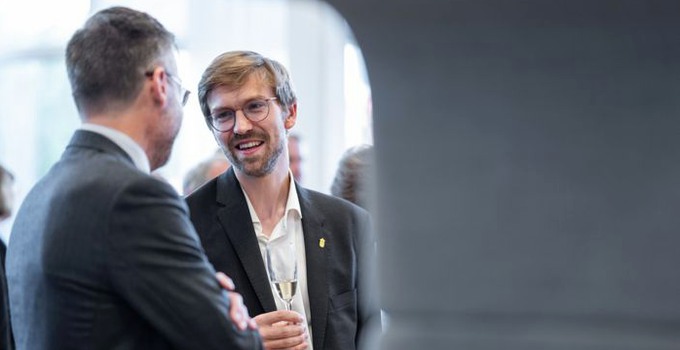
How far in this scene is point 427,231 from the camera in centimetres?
106

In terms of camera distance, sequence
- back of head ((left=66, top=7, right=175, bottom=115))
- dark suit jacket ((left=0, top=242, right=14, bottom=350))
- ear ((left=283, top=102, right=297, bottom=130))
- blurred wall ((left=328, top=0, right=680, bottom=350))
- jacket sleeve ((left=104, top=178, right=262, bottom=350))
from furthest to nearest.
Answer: dark suit jacket ((left=0, top=242, right=14, bottom=350)) < ear ((left=283, top=102, right=297, bottom=130)) < back of head ((left=66, top=7, right=175, bottom=115)) < jacket sleeve ((left=104, top=178, right=262, bottom=350)) < blurred wall ((left=328, top=0, right=680, bottom=350))

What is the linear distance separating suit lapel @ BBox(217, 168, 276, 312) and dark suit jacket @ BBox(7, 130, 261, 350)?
0.69m

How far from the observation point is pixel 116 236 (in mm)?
1716

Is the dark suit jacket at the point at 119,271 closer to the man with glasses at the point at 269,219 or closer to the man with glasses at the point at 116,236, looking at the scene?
the man with glasses at the point at 116,236

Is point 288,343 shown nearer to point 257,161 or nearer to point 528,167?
point 257,161

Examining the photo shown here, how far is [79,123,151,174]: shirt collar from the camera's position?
186 centimetres

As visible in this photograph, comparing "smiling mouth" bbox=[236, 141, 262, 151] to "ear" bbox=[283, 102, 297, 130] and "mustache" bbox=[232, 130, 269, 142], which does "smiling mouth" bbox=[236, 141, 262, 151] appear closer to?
"mustache" bbox=[232, 130, 269, 142]

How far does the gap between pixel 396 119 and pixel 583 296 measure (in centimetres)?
25

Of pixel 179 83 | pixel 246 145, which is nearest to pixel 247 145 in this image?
pixel 246 145

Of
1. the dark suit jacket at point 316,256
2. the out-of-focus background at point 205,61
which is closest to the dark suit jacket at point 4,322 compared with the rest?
the dark suit jacket at point 316,256

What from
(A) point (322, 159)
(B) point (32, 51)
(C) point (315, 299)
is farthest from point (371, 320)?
(B) point (32, 51)

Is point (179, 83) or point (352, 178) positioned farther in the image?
point (352, 178)

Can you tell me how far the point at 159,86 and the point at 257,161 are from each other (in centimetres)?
78

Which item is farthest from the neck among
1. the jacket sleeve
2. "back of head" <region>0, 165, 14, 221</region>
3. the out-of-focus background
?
the out-of-focus background
